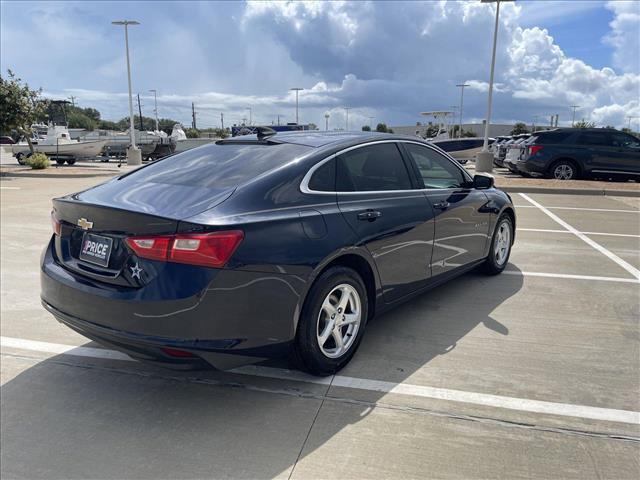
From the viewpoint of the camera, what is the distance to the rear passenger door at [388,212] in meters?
3.42

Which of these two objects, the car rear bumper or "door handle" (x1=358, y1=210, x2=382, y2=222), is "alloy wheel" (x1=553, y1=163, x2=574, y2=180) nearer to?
"door handle" (x1=358, y1=210, x2=382, y2=222)

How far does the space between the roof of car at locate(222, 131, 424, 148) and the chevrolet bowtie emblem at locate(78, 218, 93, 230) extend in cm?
137

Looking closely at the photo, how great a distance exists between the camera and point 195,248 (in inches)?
100

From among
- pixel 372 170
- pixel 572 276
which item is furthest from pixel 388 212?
pixel 572 276

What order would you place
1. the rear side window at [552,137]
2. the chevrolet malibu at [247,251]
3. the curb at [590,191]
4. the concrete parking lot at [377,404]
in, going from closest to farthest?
the concrete parking lot at [377,404], the chevrolet malibu at [247,251], the curb at [590,191], the rear side window at [552,137]

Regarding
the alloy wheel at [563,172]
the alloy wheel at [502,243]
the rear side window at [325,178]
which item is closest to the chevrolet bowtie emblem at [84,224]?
the rear side window at [325,178]

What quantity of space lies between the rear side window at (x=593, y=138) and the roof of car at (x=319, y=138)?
1340cm

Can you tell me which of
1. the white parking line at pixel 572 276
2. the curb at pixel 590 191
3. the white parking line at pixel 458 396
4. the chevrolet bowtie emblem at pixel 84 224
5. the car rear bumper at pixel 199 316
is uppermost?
the chevrolet bowtie emblem at pixel 84 224

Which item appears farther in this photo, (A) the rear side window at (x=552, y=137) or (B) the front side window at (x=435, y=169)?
(A) the rear side window at (x=552, y=137)

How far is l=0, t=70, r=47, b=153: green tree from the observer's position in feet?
70.2

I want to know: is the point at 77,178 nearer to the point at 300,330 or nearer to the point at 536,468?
the point at 300,330

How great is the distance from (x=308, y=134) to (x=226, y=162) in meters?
0.84

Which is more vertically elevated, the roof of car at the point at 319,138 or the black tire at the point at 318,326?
the roof of car at the point at 319,138

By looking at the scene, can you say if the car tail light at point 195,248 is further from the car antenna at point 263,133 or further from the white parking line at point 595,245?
the white parking line at point 595,245
